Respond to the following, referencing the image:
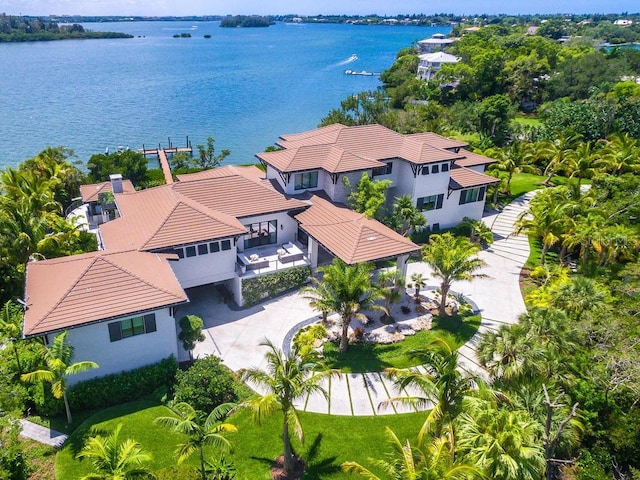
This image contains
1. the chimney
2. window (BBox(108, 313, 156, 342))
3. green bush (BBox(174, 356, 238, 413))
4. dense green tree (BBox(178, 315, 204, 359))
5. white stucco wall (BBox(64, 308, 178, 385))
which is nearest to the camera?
green bush (BBox(174, 356, 238, 413))

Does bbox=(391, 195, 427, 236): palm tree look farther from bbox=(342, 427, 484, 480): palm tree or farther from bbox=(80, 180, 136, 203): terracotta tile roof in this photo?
bbox=(80, 180, 136, 203): terracotta tile roof

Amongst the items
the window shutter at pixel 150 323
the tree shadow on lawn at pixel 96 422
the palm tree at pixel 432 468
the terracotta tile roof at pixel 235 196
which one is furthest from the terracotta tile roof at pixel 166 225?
the palm tree at pixel 432 468

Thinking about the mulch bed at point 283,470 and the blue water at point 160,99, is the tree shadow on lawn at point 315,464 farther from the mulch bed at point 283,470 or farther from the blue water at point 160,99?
the blue water at point 160,99

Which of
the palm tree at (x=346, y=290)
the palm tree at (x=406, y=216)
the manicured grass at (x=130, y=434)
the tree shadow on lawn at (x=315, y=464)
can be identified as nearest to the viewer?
the manicured grass at (x=130, y=434)

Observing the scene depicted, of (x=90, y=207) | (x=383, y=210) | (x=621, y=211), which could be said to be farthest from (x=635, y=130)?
(x=90, y=207)

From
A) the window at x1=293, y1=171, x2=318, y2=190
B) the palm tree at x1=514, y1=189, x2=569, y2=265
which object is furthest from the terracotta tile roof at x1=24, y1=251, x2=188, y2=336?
the palm tree at x1=514, y1=189, x2=569, y2=265

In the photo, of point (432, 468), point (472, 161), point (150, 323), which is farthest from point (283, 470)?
point (472, 161)
